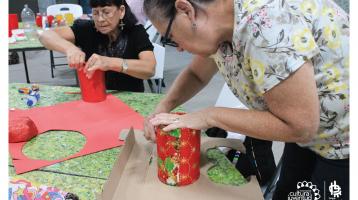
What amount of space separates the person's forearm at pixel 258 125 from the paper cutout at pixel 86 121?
421 mm

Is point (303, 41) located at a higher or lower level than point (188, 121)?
higher

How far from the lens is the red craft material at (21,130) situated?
1183 millimetres

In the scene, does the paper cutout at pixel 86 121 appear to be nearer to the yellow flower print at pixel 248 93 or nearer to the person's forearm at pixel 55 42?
the person's forearm at pixel 55 42

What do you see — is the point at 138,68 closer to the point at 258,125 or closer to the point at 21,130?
the point at 21,130

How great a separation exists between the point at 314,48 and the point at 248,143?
870 mm

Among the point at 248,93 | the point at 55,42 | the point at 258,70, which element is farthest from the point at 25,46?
the point at 258,70

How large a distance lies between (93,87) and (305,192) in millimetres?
907

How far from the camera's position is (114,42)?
1.82m

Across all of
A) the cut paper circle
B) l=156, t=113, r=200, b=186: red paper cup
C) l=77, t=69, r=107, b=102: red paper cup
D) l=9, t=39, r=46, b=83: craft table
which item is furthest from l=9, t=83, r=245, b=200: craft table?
l=9, t=39, r=46, b=83: craft table

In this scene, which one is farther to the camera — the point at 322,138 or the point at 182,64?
the point at 182,64

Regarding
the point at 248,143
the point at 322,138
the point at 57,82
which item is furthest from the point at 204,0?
the point at 57,82

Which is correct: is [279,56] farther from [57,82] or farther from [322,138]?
[57,82]

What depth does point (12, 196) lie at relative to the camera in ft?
2.99

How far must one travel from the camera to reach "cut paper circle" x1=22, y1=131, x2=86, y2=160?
1.13 m
